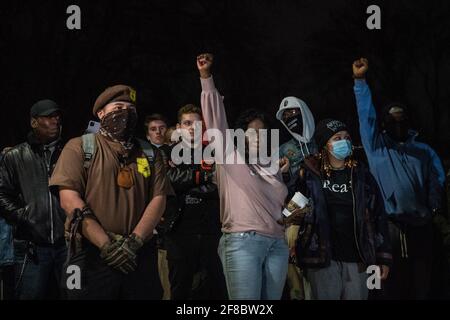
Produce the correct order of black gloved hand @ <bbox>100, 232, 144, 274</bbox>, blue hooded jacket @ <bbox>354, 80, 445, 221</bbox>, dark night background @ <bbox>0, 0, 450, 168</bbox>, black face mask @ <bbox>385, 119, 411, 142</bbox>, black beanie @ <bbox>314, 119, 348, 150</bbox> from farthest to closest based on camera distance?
dark night background @ <bbox>0, 0, 450, 168</bbox>, black face mask @ <bbox>385, 119, 411, 142</bbox>, blue hooded jacket @ <bbox>354, 80, 445, 221</bbox>, black beanie @ <bbox>314, 119, 348, 150</bbox>, black gloved hand @ <bbox>100, 232, 144, 274</bbox>

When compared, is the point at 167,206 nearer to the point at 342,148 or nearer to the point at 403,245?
the point at 342,148

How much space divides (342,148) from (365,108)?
4.08 ft

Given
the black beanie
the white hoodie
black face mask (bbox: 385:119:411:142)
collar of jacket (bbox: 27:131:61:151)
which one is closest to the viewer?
the black beanie

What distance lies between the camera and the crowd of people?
541 cm

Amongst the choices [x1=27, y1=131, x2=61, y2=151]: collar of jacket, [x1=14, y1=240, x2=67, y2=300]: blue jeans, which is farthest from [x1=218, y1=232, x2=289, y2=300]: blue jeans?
[x1=27, y1=131, x2=61, y2=151]: collar of jacket

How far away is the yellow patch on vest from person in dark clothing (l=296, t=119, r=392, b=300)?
4.86ft

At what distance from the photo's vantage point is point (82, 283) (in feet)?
17.4

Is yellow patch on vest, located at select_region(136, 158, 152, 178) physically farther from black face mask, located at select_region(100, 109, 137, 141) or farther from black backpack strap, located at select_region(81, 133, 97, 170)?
black backpack strap, located at select_region(81, 133, 97, 170)

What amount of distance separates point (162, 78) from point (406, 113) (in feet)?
34.6

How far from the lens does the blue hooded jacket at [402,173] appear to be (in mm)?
7691

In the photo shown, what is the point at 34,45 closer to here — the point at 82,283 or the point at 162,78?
the point at 162,78

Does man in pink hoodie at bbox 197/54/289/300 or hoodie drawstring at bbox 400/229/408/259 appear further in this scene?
hoodie drawstring at bbox 400/229/408/259

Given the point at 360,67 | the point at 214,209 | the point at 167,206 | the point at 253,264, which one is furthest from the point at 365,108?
the point at 253,264

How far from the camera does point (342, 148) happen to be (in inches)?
251
